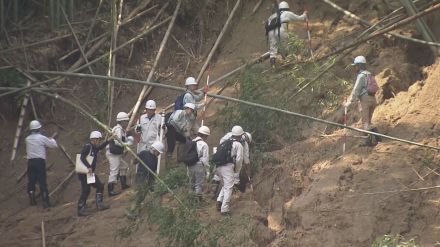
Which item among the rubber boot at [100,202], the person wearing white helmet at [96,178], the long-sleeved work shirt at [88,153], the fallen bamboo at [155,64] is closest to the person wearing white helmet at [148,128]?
the person wearing white helmet at [96,178]

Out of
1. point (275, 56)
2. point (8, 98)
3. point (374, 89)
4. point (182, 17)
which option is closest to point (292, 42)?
point (275, 56)

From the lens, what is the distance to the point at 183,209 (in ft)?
34.2

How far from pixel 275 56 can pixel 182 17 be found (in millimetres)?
3826

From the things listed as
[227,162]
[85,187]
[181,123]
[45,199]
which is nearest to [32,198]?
[45,199]

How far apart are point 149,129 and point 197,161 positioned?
1.62m

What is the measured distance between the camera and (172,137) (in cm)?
1325

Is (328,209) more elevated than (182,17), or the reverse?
(182,17)

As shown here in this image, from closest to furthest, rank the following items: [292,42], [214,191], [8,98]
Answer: [214,191] → [292,42] → [8,98]

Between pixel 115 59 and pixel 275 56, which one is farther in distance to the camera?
pixel 115 59

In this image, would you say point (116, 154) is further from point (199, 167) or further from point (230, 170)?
point (230, 170)

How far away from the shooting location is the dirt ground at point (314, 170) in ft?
34.1

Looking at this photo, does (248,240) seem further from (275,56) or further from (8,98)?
(8,98)

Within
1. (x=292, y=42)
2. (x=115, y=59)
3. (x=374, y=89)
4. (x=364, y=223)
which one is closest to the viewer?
(x=364, y=223)

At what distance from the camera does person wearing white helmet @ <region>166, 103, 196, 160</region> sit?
1270cm
